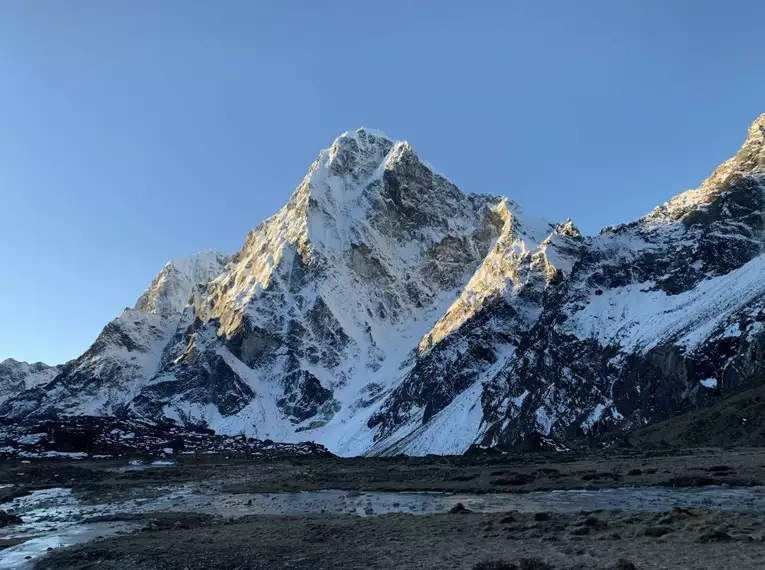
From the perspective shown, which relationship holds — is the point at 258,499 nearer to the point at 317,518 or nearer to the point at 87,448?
the point at 317,518

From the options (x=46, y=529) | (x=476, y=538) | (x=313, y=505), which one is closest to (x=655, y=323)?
(x=313, y=505)

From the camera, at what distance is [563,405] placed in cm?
14000

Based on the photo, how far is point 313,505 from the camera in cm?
5084

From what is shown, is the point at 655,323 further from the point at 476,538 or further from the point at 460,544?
the point at 460,544

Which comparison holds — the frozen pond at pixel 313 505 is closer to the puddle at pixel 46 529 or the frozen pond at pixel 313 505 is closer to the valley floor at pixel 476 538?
the puddle at pixel 46 529

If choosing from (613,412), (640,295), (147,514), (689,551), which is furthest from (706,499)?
(640,295)

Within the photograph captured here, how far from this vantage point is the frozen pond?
111 feet

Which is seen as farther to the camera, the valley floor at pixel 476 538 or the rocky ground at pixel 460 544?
the valley floor at pixel 476 538

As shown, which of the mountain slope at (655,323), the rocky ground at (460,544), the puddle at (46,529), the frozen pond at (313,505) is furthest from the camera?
the mountain slope at (655,323)

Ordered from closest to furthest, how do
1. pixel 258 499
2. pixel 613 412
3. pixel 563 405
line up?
pixel 258 499
pixel 613 412
pixel 563 405

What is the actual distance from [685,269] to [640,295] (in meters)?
12.2

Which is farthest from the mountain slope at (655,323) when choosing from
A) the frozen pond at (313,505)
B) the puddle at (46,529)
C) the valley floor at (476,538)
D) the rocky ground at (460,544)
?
the puddle at (46,529)

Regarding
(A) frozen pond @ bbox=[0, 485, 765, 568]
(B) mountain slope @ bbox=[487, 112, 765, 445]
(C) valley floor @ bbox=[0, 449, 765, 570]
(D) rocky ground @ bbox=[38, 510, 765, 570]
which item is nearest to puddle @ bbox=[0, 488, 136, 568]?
(A) frozen pond @ bbox=[0, 485, 765, 568]

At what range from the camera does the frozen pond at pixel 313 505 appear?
111 feet
